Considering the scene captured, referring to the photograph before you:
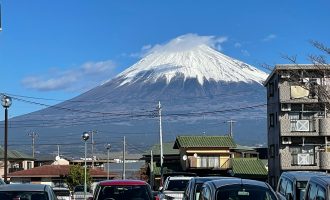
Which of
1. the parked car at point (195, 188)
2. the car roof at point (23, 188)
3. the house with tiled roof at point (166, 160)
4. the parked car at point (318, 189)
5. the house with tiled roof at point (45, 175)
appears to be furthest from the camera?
the house with tiled roof at point (166, 160)

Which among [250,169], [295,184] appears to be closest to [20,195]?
[295,184]

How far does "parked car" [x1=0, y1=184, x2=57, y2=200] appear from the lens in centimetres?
1196

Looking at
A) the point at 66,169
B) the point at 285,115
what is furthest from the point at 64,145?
the point at 285,115

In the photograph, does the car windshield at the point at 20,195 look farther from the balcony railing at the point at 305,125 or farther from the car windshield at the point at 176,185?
the balcony railing at the point at 305,125

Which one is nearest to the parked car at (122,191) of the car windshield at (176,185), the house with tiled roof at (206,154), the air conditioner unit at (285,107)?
the car windshield at (176,185)

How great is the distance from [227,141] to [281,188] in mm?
45479

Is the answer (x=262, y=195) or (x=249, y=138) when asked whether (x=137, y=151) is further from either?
(x=262, y=195)

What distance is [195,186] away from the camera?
1573cm

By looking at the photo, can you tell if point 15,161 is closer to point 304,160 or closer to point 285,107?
point 285,107

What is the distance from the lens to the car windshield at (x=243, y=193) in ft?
37.0

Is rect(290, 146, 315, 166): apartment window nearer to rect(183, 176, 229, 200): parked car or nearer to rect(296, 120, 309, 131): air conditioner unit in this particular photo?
rect(296, 120, 309, 131): air conditioner unit

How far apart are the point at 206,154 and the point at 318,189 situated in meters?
51.0

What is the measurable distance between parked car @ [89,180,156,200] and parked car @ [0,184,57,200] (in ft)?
5.00

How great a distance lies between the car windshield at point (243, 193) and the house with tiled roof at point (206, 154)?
4925 centimetres
